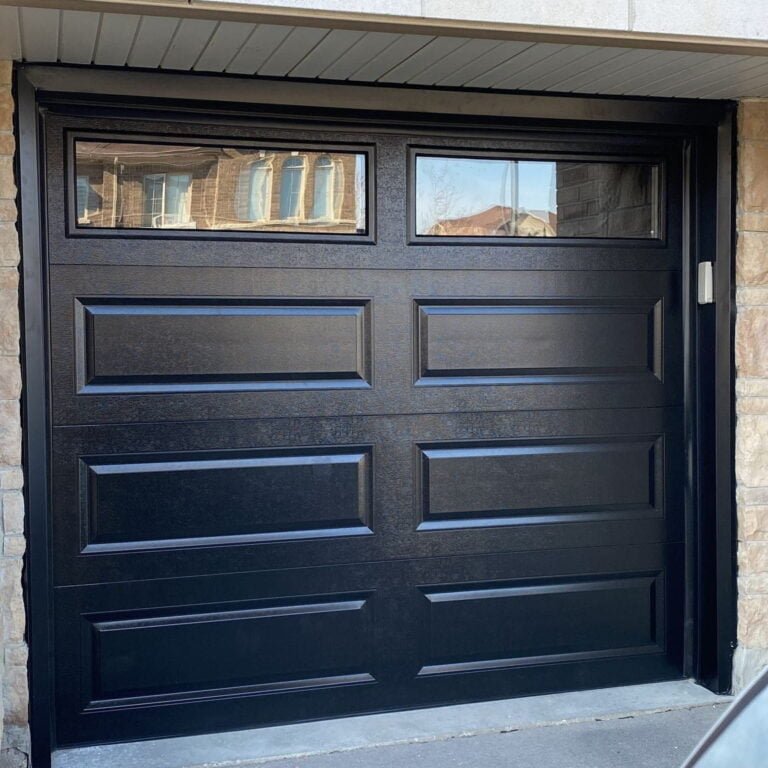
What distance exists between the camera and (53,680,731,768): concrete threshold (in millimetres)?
3510

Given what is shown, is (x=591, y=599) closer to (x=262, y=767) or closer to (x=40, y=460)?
(x=262, y=767)

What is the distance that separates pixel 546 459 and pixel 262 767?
1535 millimetres

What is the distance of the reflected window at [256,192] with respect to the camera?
3658 millimetres

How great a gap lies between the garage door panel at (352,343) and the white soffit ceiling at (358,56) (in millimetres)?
699

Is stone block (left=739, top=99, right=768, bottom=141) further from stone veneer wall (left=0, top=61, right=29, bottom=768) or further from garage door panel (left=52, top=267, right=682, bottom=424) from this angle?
stone veneer wall (left=0, top=61, right=29, bottom=768)

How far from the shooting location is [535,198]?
397cm

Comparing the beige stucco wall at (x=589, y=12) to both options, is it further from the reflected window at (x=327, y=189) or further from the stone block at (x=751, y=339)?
the stone block at (x=751, y=339)

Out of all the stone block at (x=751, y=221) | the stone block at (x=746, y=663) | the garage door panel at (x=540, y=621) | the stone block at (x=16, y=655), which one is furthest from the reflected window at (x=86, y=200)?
the stone block at (x=746, y=663)

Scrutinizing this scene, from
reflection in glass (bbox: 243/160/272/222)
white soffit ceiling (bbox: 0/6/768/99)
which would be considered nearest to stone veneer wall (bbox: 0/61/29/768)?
white soffit ceiling (bbox: 0/6/768/99)

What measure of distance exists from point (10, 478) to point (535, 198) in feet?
7.09

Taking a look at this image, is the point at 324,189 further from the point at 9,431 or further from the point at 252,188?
the point at 9,431

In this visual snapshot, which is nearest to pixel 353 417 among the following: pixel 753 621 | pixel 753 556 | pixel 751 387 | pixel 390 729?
pixel 390 729

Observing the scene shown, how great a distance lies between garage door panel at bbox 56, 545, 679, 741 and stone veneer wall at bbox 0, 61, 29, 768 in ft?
0.59

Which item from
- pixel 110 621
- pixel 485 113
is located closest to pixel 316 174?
pixel 485 113
